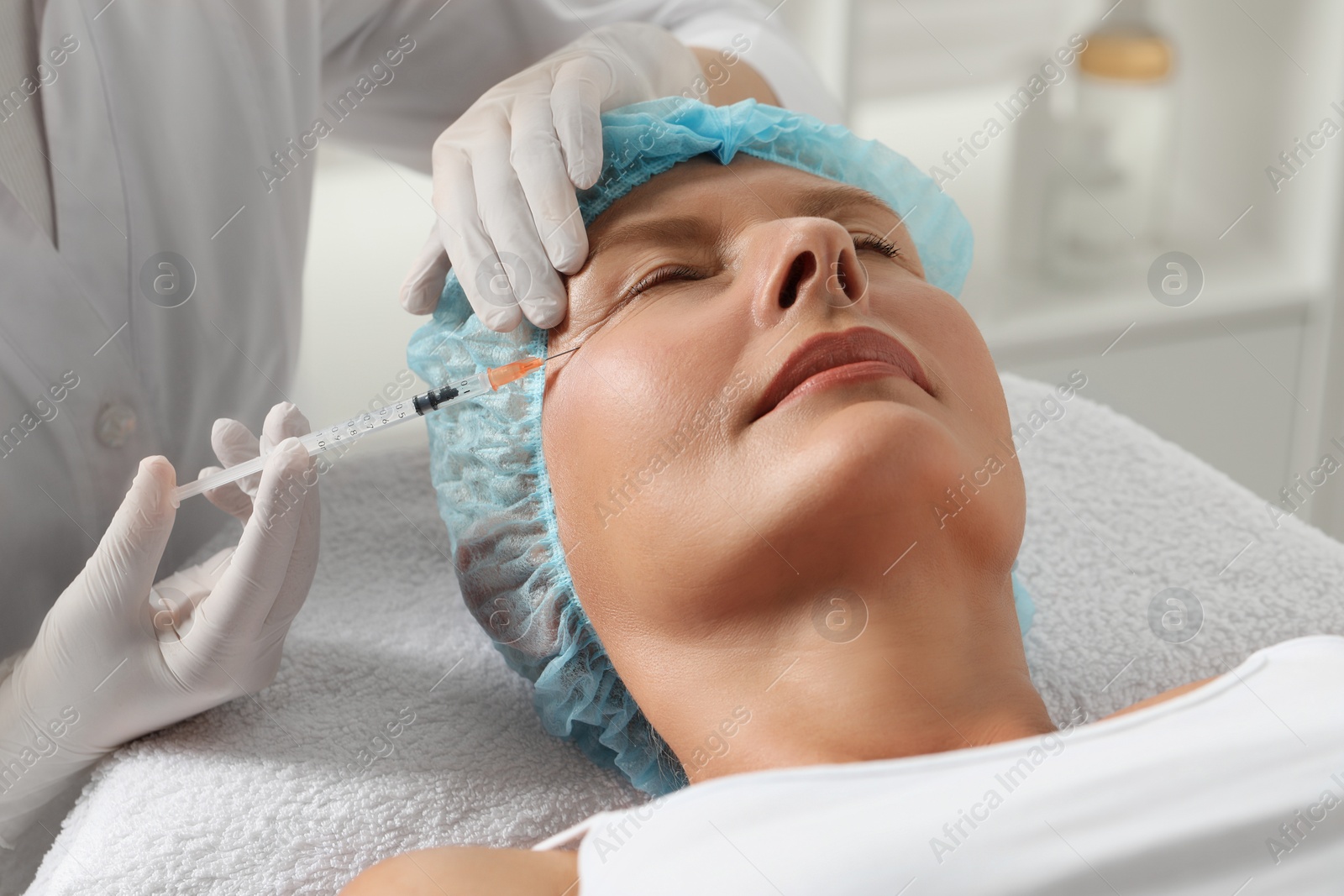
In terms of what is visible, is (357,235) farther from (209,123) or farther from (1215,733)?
(1215,733)

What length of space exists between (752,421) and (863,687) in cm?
22

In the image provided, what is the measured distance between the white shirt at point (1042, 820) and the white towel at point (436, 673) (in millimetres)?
281

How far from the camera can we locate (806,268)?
91cm

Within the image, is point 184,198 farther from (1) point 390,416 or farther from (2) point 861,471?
(2) point 861,471

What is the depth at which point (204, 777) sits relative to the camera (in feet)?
3.30

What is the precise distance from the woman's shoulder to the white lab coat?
1.87 feet

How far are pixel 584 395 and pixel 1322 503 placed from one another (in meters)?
1.97

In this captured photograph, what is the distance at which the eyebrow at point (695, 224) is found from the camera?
97cm

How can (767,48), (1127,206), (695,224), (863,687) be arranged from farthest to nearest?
1. (1127,206)
2. (767,48)
3. (695,224)
4. (863,687)

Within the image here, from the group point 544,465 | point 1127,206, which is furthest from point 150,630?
point 1127,206

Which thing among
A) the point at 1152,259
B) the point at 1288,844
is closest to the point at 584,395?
the point at 1288,844

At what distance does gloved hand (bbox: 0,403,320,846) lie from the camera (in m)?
0.97

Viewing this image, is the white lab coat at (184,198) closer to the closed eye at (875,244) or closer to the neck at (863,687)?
the closed eye at (875,244)

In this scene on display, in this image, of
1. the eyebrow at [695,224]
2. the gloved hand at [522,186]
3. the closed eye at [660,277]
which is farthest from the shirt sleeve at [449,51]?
the closed eye at [660,277]
